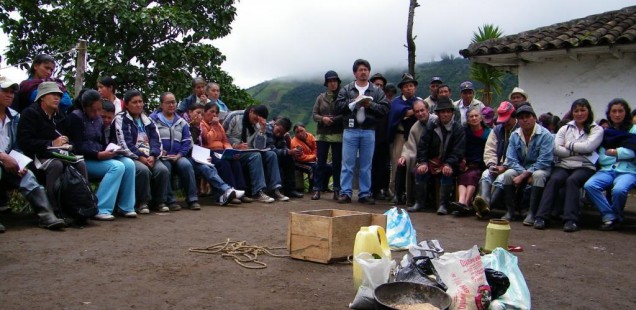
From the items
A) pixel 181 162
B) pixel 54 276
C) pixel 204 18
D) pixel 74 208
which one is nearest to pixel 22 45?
pixel 204 18

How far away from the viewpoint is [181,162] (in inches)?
313

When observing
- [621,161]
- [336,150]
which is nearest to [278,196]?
[336,150]

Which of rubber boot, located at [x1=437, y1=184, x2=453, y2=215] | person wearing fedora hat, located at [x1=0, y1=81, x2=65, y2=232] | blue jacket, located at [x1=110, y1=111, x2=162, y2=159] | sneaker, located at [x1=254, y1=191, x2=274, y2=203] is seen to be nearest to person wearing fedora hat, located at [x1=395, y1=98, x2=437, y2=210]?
rubber boot, located at [x1=437, y1=184, x2=453, y2=215]

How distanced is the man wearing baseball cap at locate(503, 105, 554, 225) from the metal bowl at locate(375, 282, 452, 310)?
4.05 meters

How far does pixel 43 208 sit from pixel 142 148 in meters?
1.71

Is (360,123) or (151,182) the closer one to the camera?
(151,182)

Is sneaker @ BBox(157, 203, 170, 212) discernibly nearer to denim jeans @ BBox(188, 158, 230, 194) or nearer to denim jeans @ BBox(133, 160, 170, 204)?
denim jeans @ BBox(133, 160, 170, 204)

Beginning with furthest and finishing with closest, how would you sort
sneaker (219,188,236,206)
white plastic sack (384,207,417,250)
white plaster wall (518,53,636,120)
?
white plaster wall (518,53,636,120), sneaker (219,188,236,206), white plastic sack (384,207,417,250)

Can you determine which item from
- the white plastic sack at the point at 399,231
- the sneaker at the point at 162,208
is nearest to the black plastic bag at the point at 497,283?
the white plastic sack at the point at 399,231

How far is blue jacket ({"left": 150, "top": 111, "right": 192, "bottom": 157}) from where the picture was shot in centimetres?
796

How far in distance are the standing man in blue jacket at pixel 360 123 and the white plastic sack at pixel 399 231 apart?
2.88m

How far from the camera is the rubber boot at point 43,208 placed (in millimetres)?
5953

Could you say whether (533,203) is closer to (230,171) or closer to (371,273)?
(371,273)

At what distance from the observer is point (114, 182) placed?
267 inches
